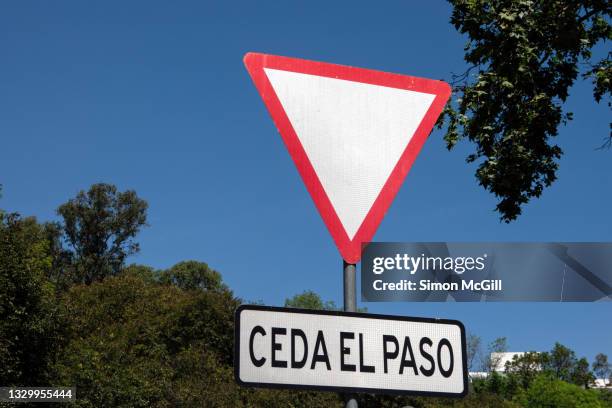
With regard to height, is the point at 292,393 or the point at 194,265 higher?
the point at 194,265

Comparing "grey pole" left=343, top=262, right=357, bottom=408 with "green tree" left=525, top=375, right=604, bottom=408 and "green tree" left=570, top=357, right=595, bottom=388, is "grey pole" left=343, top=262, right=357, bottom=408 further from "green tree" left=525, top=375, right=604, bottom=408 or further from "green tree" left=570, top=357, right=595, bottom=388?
"green tree" left=570, top=357, right=595, bottom=388

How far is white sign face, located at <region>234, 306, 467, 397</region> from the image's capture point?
2.99m

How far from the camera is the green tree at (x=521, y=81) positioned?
1168cm

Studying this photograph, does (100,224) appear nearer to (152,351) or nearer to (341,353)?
(152,351)

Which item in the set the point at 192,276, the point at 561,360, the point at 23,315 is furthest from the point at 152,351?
the point at 561,360

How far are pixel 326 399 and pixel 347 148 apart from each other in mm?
41827

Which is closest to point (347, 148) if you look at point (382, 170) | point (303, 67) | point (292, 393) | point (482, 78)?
point (382, 170)

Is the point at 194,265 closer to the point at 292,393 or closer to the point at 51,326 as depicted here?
the point at 292,393

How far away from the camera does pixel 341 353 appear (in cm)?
303

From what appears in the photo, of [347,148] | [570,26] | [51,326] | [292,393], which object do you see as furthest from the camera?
[292,393]

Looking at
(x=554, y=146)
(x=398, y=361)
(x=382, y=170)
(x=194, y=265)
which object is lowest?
(x=398, y=361)

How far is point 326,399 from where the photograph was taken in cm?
4375

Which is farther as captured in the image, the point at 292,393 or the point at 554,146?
the point at 292,393

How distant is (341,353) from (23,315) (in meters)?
29.2
